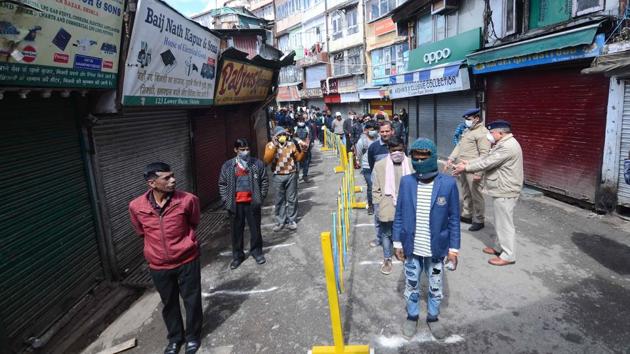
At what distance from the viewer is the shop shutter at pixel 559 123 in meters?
7.64

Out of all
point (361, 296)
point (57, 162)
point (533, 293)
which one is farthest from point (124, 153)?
point (533, 293)

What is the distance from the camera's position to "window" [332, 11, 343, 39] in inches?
1110

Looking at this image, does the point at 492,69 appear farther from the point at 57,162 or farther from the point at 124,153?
the point at 57,162

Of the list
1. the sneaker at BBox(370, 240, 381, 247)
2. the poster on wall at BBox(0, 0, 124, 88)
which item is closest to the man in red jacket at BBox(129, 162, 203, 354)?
the poster on wall at BBox(0, 0, 124, 88)

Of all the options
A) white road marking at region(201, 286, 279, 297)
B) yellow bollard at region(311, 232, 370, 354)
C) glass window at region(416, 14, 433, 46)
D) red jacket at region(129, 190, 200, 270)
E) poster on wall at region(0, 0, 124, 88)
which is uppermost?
glass window at region(416, 14, 433, 46)

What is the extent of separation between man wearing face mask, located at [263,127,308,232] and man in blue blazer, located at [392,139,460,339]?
381 cm

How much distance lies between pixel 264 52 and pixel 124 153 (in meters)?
13.9

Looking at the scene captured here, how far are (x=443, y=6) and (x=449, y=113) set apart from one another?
391 centimetres

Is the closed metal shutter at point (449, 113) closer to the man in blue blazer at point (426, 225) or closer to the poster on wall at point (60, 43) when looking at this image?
the man in blue blazer at point (426, 225)

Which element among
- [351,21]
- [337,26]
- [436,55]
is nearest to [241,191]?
[436,55]

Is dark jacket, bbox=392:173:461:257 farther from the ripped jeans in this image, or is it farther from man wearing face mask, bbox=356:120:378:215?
man wearing face mask, bbox=356:120:378:215

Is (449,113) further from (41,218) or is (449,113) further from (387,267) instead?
(41,218)

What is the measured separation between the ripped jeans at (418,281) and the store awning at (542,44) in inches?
253

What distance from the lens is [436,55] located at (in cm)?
1464
